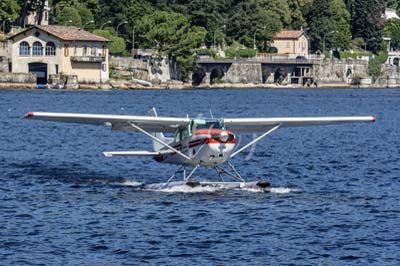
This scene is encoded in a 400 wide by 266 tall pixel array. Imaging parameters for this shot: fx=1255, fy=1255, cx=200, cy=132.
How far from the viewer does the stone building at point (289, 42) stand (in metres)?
163

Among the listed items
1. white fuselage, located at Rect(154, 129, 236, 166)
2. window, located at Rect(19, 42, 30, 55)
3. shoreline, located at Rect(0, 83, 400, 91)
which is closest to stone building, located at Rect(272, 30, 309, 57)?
shoreline, located at Rect(0, 83, 400, 91)

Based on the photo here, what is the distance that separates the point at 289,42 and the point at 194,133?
435ft

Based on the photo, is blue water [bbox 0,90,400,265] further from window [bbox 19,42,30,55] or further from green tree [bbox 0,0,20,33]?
green tree [bbox 0,0,20,33]

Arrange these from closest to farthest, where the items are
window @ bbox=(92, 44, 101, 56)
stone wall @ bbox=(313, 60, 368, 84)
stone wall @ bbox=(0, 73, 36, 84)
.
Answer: stone wall @ bbox=(0, 73, 36, 84) < window @ bbox=(92, 44, 101, 56) < stone wall @ bbox=(313, 60, 368, 84)

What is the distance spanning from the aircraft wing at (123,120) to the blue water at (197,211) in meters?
1.75

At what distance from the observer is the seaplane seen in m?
31.2

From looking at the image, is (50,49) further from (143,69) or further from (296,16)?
(296,16)

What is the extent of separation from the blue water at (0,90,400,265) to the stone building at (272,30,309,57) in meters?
112

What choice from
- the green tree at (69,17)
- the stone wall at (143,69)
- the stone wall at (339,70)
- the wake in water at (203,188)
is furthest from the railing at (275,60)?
the wake in water at (203,188)

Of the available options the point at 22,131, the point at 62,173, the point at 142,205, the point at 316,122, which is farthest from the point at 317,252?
the point at 22,131

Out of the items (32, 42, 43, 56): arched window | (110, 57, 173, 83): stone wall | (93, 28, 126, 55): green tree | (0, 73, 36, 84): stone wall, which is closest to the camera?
(0, 73, 36, 84): stone wall

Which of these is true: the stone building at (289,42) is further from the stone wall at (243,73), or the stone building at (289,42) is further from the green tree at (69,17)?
the green tree at (69,17)

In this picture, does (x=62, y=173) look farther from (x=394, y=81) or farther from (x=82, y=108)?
(x=394, y=81)

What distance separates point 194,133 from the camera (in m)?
31.8
